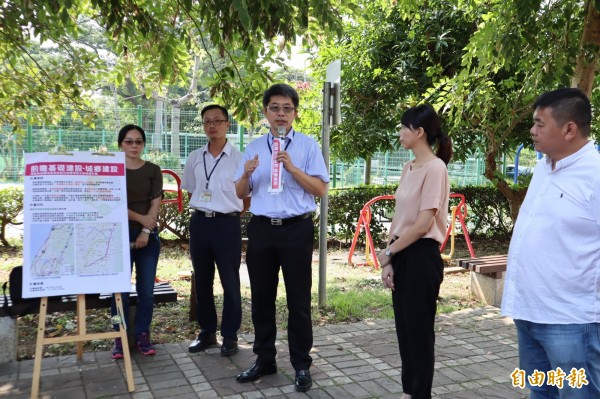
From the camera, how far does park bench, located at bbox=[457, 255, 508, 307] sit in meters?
5.93

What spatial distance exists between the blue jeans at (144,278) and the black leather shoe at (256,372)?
3.17 ft

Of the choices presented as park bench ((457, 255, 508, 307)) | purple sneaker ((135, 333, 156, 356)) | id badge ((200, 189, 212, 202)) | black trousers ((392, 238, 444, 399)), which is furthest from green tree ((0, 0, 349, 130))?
park bench ((457, 255, 508, 307))

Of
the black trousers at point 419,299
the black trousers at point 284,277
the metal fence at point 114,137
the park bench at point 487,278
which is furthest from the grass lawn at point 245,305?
the metal fence at point 114,137

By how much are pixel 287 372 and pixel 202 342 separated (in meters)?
0.84

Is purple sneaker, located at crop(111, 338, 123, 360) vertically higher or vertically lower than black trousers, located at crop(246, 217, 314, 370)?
lower

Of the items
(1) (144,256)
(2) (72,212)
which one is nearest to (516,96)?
(1) (144,256)

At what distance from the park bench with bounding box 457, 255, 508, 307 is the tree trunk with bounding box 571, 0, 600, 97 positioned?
2.03m

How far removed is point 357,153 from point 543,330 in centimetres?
787

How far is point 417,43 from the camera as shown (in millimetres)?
9547

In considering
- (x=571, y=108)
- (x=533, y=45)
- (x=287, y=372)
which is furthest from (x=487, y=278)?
(x=571, y=108)

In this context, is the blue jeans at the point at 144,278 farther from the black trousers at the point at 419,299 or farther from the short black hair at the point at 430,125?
the short black hair at the point at 430,125

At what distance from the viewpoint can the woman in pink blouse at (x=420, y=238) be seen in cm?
300

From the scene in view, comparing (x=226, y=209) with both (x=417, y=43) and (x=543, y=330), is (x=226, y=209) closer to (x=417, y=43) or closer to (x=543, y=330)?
(x=543, y=330)

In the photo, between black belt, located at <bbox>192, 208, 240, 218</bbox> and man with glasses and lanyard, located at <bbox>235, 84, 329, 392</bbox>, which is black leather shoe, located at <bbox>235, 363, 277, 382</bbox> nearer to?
man with glasses and lanyard, located at <bbox>235, 84, 329, 392</bbox>
